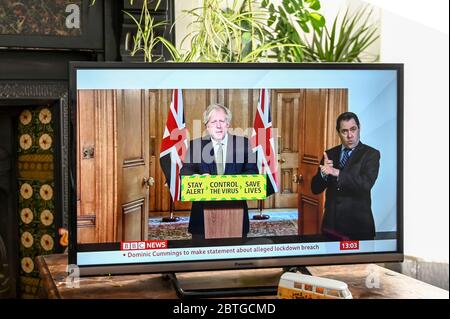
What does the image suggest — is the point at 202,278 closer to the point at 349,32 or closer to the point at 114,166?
the point at 114,166

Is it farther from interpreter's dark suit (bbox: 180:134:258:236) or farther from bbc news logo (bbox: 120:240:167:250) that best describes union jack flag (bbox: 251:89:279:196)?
bbc news logo (bbox: 120:240:167:250)

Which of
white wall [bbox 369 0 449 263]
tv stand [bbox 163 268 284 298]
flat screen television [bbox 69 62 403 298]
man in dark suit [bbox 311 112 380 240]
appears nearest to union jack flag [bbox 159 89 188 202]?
flat screen television [bbox 69 62 403 298]

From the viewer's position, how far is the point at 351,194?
1579mm

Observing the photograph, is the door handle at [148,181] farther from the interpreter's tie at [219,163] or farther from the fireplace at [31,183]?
the fireplace at [31,183]

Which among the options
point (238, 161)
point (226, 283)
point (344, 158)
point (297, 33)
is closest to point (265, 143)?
point (238, 161)

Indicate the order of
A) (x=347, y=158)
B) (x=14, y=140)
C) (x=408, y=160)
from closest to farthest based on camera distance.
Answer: (x=347, y=158), (x=14, y=140), (x=408, y=160)

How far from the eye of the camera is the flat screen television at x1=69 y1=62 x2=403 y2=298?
1468 mm

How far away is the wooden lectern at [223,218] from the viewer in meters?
1.51

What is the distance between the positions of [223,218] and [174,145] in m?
0.21

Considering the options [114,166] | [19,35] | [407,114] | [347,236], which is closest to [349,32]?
[407,114]

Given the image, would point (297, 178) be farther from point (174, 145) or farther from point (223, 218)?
point (174, 145)
